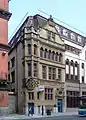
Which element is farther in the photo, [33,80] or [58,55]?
[58,55]

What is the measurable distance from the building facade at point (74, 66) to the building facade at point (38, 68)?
2.92 m

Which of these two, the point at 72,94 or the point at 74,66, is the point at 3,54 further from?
the point at 74,66

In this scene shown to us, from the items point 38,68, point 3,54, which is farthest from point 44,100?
point 3,54

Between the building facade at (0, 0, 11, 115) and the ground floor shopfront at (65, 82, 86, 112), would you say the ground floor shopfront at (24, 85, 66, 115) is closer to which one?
the ground floor shopfront at (65, 82, 86, 112)

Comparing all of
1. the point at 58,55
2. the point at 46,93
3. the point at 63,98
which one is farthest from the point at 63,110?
the point at 58,55

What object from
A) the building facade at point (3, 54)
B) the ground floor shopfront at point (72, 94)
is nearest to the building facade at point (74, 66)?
the ground floor shopfront at point (72, 94)

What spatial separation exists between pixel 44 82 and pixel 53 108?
586 cm

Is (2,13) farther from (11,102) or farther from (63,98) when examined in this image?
(63,98)

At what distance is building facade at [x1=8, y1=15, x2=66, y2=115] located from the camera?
54.8 m

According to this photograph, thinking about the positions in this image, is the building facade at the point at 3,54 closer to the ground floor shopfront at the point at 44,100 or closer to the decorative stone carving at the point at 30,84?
the ground floor shopfront at the point at 44,100

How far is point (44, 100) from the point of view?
2251 inches

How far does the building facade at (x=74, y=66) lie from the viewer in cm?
6644

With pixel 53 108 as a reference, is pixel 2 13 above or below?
above

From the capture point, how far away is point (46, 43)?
195 feet
